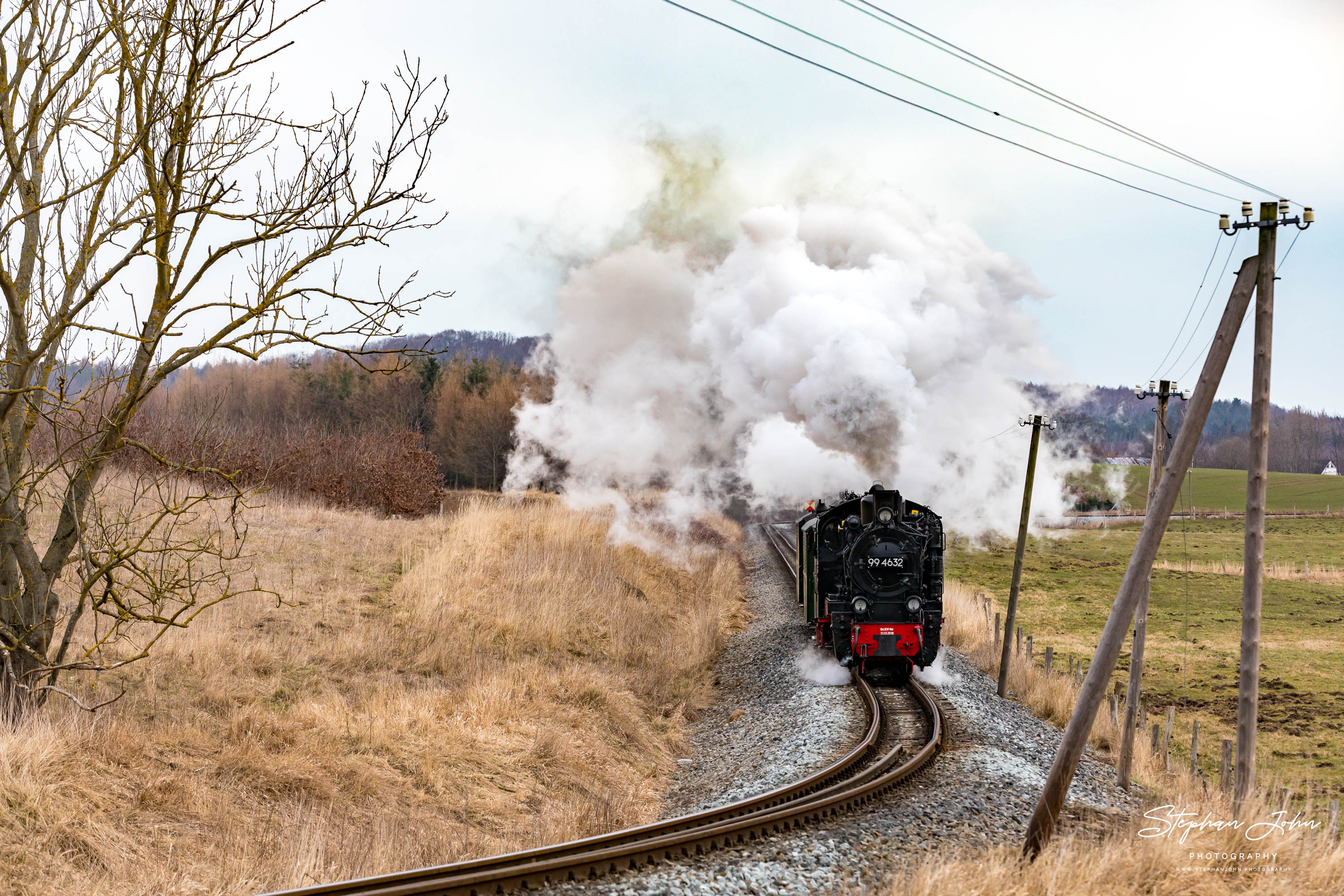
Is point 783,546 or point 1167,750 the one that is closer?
point 1167,750

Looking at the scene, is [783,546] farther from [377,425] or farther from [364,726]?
[377,425]

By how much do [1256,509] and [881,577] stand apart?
23.3 ft

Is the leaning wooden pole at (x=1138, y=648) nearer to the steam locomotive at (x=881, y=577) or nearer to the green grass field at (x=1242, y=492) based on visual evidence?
the steam locomotive at (x=881, y=577)

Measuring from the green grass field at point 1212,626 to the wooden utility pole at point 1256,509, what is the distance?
301 centimetres

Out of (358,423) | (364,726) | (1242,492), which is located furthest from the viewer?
(1242,492)

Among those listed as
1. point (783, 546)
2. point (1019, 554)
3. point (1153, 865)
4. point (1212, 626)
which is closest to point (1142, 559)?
point (1153, 865)

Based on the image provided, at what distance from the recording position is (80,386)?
810 centimetres

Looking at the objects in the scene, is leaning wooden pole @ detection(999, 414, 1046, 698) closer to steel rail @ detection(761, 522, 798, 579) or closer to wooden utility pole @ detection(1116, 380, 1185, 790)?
wooden utility pole @ detection(1116, 380, 1185, 790)

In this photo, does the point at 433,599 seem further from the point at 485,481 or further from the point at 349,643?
the point at 485,481

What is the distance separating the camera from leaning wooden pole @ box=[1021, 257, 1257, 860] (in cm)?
798

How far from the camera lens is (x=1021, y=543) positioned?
17.3 m

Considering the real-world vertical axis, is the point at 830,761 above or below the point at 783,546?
below

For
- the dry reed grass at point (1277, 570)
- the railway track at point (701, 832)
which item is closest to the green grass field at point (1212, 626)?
the dry reed grass at point (1277, 570)

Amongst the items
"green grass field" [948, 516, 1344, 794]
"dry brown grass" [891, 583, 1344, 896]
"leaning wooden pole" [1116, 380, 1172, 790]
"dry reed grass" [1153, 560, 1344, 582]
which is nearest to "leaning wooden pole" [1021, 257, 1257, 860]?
"dry brown grass" [891, 583, 1344, 896]
